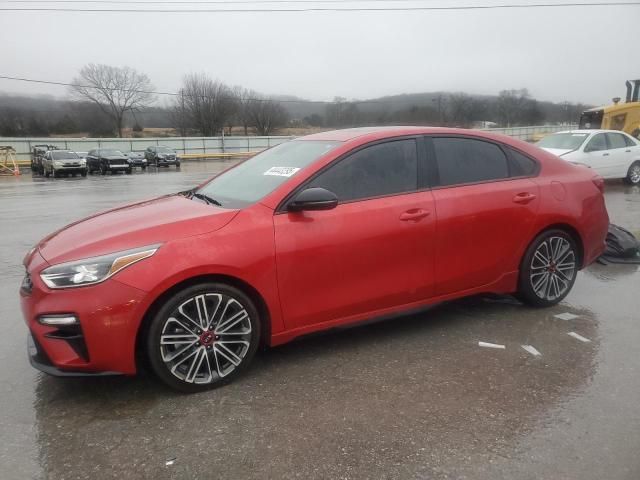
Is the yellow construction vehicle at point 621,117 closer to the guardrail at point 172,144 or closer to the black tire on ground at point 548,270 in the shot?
the black tire on ground at point 548,270

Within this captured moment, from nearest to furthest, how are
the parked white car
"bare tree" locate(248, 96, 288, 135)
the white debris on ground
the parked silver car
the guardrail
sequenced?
the white debris on ground, the parked white car, the parked silver car, the guardrail, "bare tree" locate(248, 96, 288, 135)

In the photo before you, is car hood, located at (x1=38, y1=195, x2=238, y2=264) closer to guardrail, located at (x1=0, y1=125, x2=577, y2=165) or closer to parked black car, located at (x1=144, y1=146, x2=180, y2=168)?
parked black car, located at (x1=144, y1=146, x2=180, y2=168)

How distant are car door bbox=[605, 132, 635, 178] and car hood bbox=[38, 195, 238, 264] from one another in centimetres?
1346

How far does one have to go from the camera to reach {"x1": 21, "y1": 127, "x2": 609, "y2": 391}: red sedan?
9.43ft

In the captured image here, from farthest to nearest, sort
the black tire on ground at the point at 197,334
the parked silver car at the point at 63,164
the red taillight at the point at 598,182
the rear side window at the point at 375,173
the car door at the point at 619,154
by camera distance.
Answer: the parked silver car at the point at 63,164 < the car door at the point at 619,154 < the red taillight at the point at 598,182 < the rear side window at the point at 375,173 < the black tire on ground at the point at 197,334

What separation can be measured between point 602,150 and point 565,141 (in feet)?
3.31

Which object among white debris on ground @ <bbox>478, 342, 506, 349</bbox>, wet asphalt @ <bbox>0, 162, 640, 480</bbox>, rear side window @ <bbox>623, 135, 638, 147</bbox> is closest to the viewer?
wet asphalt @ <bbox>0, 162, 640, 480</bbox>

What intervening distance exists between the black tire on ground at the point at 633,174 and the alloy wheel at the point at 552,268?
1166 centimetres

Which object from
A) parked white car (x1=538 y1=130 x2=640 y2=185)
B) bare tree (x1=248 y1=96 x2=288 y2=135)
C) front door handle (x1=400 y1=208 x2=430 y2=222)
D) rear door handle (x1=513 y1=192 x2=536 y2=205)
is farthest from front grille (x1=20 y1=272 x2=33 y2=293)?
bare tree (x1=248 y1=96 x2=288 y2=135)

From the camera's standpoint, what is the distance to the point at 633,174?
14172mm

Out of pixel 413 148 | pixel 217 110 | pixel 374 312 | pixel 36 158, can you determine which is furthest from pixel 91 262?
pixel 217 110

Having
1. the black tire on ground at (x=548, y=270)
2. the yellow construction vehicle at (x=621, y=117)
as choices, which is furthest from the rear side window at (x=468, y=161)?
the yellow construction vehicle at (x=621, y=117)

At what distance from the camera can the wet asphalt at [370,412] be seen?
2.46 metres

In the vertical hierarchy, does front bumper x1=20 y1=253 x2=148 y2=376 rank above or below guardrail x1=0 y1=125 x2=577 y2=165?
below
